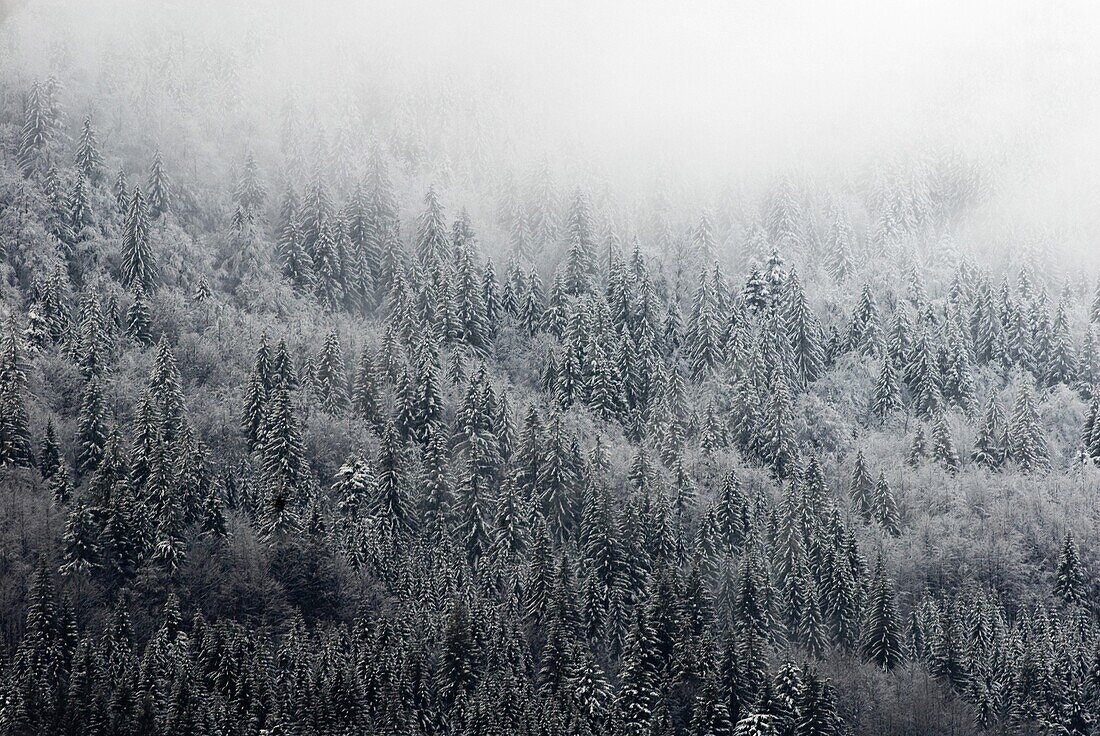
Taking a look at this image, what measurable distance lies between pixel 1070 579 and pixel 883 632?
2682 centimetres

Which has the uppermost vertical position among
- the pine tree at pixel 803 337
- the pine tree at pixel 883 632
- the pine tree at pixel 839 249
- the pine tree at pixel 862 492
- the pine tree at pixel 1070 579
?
the pine tree at pixel 839 249

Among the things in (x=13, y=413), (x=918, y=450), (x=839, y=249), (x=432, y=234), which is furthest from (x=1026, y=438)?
(x=13, y=413)

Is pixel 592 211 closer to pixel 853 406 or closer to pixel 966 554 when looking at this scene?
pixel 853 406

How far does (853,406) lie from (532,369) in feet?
131

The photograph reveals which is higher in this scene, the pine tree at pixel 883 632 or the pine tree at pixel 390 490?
the pine tree at pixel 390 490

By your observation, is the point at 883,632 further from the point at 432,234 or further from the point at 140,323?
the point at 432,234

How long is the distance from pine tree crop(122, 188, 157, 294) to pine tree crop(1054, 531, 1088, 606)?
101452 mm

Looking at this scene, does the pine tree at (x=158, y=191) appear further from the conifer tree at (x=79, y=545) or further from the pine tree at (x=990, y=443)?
the pine tree at (x=990, y=443)

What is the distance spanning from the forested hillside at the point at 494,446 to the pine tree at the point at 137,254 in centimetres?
43

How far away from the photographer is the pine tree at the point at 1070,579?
115m

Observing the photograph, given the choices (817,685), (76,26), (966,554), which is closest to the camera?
(817,685)

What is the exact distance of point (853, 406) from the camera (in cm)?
15388

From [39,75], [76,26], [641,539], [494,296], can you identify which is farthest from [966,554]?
[76,26]

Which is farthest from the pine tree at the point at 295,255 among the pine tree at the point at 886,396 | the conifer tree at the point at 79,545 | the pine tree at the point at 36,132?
the pine tree at the point at 886,396
